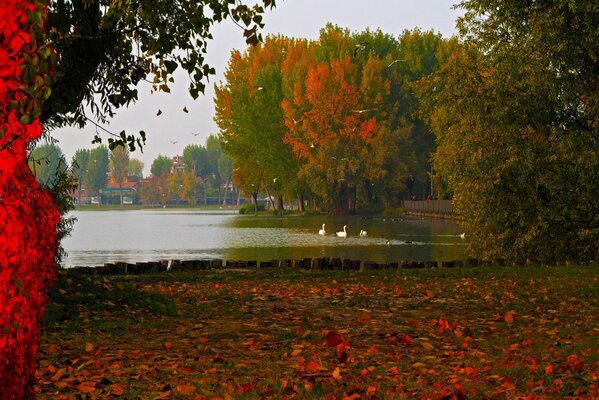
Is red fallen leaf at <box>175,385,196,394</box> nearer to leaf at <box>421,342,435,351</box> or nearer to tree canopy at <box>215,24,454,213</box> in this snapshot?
leaf at <box>421,342,435,351</box>

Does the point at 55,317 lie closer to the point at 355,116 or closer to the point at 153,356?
the point at 153,356

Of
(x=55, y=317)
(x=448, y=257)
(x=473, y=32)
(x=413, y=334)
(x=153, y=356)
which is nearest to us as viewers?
(x=153, y=356)

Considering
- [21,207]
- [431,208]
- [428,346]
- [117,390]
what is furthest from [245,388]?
[431,208]

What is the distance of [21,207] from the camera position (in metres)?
6.59

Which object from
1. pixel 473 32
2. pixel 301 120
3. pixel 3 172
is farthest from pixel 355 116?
pixel 3 172

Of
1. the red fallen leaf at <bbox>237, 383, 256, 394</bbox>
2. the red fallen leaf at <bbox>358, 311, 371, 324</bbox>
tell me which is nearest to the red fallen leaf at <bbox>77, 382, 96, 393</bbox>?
the red fallen leaf at <bbox>237, 383, 256, 394</bbox>

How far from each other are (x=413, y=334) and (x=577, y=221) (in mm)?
17724

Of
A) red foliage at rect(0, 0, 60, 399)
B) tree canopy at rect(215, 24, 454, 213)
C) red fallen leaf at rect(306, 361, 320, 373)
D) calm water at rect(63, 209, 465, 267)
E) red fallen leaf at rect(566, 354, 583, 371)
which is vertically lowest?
calm water at rect(63, 209, 465, 267)

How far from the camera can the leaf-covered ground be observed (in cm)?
824

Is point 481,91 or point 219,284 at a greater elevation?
point 481,91

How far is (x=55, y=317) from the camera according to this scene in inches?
504

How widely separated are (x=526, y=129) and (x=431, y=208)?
207ft

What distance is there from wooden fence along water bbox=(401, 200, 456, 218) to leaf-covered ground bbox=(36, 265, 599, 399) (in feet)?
211

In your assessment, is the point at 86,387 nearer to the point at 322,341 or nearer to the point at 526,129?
the point at 322,341
